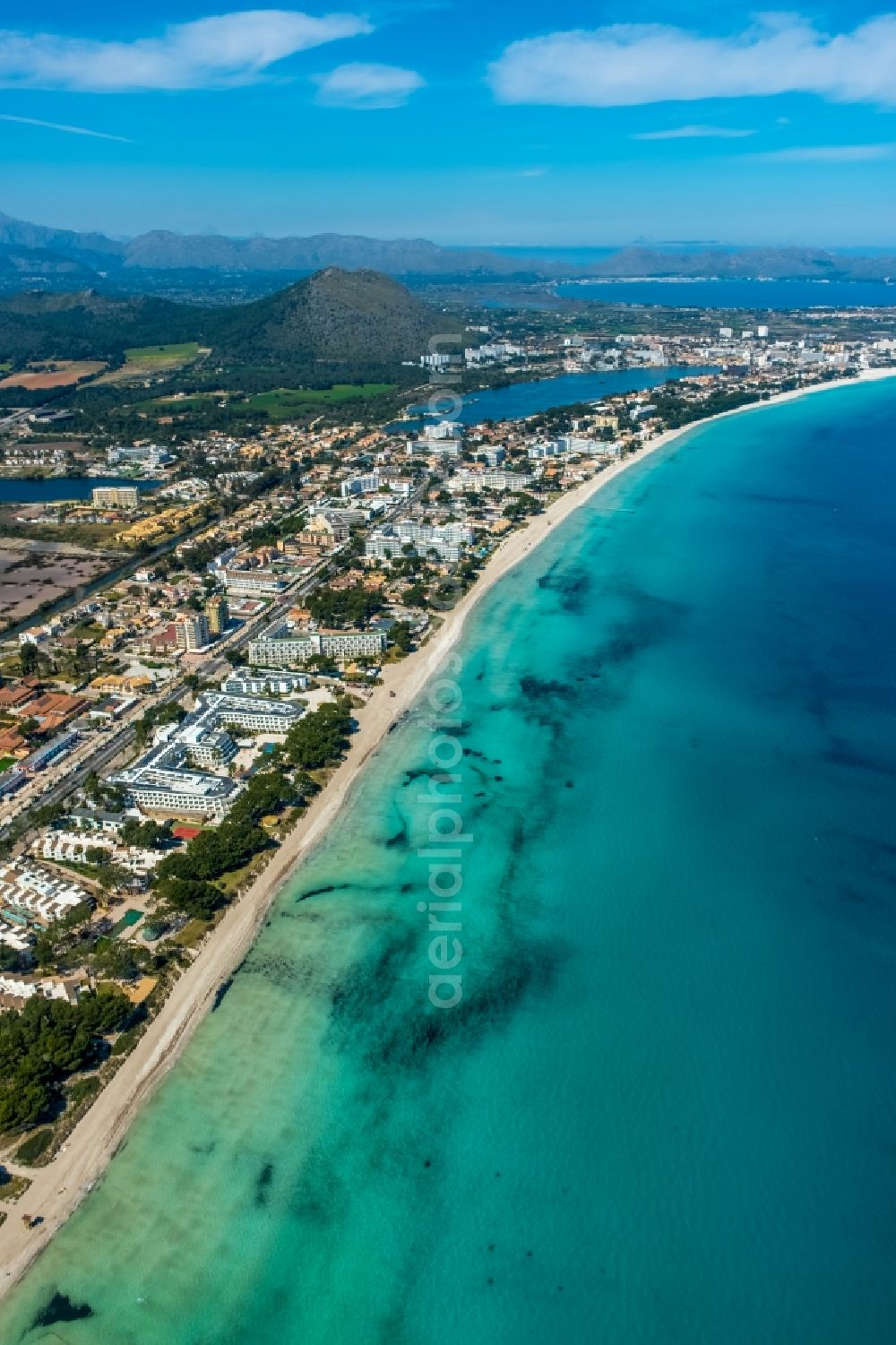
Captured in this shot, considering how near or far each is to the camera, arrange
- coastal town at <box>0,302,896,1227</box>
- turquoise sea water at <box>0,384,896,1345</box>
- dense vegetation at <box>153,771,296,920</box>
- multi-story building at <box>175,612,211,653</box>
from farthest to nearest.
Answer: multi-story building at <box>175,612,211,653</box> < dense vegetation at <box>153,771,296,920</box> < coastal town at <box>0,302,896,1227</box> < turquoise sea water at <box>0,384,896,1345</box>

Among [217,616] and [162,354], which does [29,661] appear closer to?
[217,616]

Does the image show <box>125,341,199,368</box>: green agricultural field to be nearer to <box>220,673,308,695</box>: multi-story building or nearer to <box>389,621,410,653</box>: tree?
<box>389,621,410,653</box>: tree

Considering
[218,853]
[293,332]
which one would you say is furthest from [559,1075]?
[293,332]

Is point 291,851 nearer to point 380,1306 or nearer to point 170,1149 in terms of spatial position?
point 170,1149

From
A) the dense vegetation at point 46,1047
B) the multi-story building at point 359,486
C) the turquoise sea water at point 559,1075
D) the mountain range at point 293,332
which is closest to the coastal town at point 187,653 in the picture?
the dense vegetation at point 46,1047

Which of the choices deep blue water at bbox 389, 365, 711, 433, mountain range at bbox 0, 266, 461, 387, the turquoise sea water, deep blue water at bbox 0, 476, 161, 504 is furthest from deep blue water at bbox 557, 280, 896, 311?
the turquoise sea water
